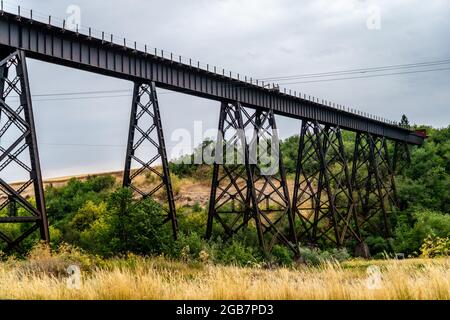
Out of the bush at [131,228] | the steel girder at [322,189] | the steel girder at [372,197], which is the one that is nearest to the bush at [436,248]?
the steel girder at [322,189]

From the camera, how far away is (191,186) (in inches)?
1911

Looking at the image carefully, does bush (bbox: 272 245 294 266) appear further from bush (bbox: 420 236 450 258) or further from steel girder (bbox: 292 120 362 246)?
bush (bbox: 420 236 450 258)

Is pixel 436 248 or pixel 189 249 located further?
pixel 436 248

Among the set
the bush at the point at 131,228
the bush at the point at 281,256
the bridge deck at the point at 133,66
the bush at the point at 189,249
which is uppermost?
the bridge deck at the point at 133,66

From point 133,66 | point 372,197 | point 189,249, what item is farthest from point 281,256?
point 372,197

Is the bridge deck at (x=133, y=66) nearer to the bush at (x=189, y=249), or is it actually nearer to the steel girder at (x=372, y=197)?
the steel girder at (x=372, y=197)

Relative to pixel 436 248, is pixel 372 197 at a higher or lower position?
higher

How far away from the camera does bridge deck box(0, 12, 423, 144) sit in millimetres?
16670

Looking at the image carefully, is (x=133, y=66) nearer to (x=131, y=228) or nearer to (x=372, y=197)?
(x=131, y=228)

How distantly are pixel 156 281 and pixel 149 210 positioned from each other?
10951mm

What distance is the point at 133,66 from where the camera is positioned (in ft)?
66.3

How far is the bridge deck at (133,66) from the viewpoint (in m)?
16.7
